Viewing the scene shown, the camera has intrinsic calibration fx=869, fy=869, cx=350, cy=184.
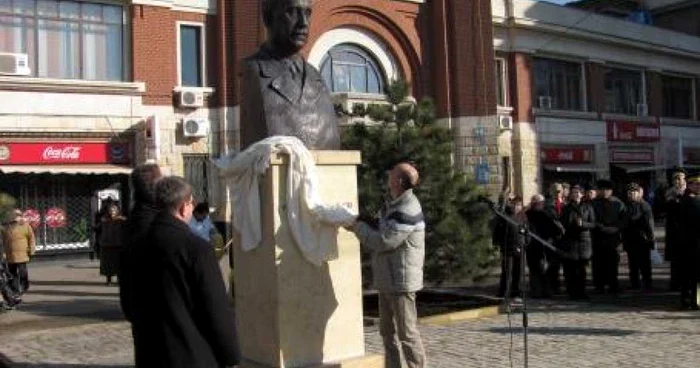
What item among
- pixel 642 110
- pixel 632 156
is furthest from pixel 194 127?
pixel 642 110

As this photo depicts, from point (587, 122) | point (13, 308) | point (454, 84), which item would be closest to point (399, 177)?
point (13, 308)

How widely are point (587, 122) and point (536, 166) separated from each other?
4153 mm

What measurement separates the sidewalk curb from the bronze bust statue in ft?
12.4

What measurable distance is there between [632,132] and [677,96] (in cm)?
570

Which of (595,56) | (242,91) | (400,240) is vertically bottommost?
(400,240)

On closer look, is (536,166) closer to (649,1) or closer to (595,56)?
(595,56)

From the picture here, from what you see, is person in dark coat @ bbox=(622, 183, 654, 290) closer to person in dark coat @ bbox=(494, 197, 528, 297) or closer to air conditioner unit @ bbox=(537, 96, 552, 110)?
person in dark coat @ bbox=(494, 197, 528, 297)

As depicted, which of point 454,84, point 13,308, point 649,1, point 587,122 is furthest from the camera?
point 649,1

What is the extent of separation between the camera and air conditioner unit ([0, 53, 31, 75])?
71.2ft

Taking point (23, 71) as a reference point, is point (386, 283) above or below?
below

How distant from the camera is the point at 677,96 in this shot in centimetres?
4175

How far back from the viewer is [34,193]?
2338 cm

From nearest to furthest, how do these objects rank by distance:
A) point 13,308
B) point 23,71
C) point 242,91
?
point 242,91 → point 13,308 → point 23,71

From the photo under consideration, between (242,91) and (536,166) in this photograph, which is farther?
(536,166)
